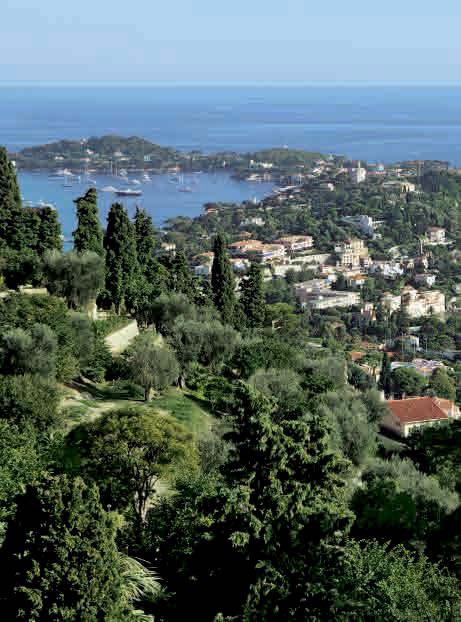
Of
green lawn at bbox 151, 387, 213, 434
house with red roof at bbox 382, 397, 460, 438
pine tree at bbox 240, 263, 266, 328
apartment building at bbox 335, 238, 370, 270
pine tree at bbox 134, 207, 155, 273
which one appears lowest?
apartment building at bbox 335, 238, 370, 270

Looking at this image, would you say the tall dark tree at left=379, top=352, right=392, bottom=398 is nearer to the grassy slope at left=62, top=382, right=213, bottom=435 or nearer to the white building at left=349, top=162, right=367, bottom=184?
the grassy slope at left=62, top=382, right=213, bottom=435

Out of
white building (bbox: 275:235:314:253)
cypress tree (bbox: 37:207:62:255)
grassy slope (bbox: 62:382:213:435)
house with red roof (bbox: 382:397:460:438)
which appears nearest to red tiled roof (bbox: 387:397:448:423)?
house with red roof (bbox: 382:397:460:438)

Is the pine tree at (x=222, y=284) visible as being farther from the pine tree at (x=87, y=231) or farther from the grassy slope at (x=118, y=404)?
the grassy slope at (x=118, y=404)

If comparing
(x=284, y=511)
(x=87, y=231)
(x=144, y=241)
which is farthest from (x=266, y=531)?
(x=144, y=241)

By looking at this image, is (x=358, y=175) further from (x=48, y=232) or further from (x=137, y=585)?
(x=137, y=585)

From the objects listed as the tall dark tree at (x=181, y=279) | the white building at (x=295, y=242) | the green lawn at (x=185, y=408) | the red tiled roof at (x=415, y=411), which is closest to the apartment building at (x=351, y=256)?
the white building at (x=295, y=242)
